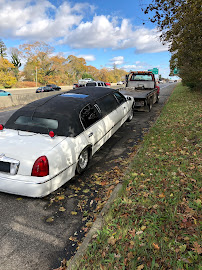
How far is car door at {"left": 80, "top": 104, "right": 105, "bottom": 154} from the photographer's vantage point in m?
4.57

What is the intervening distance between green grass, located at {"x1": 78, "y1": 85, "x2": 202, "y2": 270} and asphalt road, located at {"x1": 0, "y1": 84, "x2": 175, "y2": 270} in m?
0.41

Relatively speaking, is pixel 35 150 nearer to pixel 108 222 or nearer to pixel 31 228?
pixel 31 228

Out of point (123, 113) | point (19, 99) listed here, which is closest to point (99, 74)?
point (19, 99)

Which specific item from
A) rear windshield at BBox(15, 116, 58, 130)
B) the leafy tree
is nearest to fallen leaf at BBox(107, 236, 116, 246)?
rear windshield at BBox(15, 116, 58, 130)

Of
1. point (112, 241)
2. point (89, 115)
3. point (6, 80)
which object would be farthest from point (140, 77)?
point (6, 80)

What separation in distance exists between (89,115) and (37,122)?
126 cm

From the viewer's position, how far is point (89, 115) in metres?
4.87

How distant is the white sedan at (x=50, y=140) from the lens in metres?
3.30

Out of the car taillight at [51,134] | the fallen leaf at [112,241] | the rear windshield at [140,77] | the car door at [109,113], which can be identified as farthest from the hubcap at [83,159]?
the rear windshield at [140,77]

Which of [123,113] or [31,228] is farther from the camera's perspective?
[123,113]

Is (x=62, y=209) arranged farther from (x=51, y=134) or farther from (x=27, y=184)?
(x=51, y=134)

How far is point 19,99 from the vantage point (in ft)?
59.8

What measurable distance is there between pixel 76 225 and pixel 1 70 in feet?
185

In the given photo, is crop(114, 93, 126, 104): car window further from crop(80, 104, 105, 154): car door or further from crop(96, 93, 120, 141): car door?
crop(80, 104, 105, 154): car door
